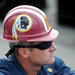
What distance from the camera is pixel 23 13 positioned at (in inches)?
117

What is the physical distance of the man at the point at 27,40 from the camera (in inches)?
117

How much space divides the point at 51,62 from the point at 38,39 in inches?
9.0

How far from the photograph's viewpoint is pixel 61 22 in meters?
9.36

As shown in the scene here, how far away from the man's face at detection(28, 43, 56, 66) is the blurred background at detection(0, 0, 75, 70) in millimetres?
3973

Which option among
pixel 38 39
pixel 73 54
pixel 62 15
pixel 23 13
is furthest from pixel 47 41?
pixel 62 15

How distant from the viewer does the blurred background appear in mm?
7730

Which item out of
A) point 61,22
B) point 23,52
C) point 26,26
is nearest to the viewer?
point 26,26

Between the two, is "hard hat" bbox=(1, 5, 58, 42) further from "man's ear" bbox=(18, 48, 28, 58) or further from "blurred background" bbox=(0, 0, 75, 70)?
"blurred background" bbox=(0, 0, 75, 70)

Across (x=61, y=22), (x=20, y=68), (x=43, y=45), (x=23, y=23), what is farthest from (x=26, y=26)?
(x=61, y=22)

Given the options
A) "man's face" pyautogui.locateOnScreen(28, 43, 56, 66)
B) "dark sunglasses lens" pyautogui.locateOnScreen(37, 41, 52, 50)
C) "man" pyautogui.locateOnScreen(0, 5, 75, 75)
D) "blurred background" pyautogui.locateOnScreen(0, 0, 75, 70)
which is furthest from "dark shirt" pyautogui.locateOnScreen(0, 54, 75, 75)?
"blurred background" pyautogui.locateOnScreen(0, 0, 75, 70)

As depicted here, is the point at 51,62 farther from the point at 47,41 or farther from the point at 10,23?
the point at 10,23

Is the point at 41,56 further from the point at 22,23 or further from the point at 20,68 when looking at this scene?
the point at 22,23

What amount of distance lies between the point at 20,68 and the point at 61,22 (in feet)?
20.9

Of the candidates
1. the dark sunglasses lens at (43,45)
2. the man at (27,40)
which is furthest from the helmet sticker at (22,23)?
the dark sunglasses lens at (43,45)
